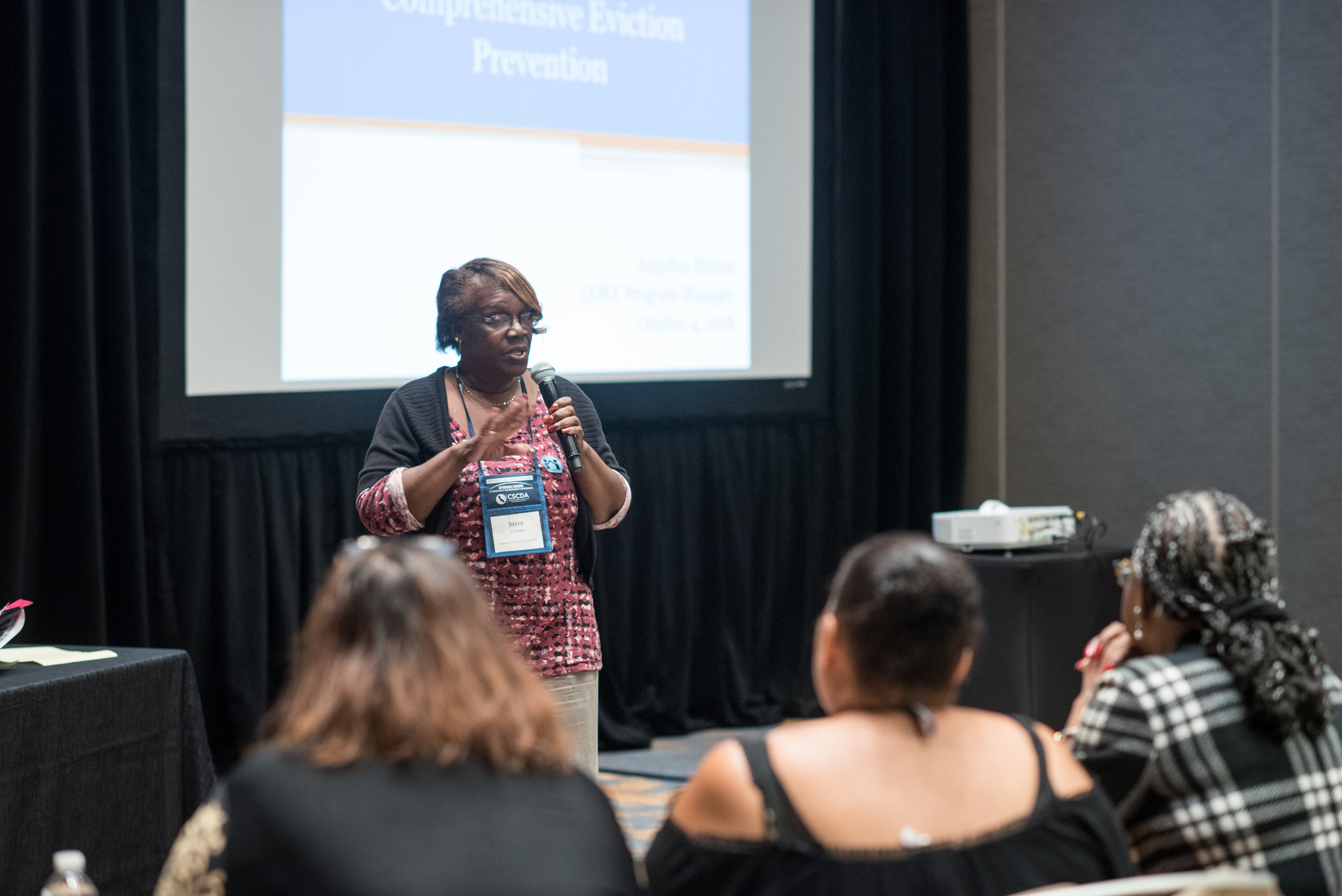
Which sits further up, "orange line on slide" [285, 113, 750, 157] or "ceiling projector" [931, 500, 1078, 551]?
"orange line on slide" [285, 113, 750, 157]

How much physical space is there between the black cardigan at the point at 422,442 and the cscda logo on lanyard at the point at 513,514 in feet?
0.27

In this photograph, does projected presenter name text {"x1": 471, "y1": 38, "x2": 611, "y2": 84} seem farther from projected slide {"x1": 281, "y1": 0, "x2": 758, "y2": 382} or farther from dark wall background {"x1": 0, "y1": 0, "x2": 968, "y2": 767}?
dark wall background {"x1": 0, "y1": 0, "x2": 968, "y2": 767}

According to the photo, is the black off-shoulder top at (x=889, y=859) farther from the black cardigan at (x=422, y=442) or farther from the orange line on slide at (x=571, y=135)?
the orange line on slide at (x=571, y=135)

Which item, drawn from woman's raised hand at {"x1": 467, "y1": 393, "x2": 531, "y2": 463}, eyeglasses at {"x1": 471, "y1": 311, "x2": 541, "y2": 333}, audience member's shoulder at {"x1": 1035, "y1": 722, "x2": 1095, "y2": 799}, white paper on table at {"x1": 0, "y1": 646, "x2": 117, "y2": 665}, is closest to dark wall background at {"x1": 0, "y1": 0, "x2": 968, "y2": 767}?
white paper on table at {"x1": 0, "y1": 646, "x2": 117, "y2": 665}

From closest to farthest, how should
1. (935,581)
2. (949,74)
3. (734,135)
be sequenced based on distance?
(935,581) → (734,135) → (949,74)

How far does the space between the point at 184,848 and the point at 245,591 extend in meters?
2.77

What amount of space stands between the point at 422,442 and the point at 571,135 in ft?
6.61

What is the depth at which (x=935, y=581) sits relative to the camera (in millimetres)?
1281

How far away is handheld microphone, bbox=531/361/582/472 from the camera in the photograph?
2.43 metres

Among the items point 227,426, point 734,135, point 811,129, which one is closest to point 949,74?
point 811,129

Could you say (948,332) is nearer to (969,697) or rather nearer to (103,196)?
(969,697)

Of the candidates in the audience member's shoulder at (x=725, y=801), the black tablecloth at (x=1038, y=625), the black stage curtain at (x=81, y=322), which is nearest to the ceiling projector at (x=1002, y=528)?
the black tablecloth at (x=1038, y=625)

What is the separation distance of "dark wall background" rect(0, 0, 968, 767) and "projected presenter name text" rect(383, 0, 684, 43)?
678 mm

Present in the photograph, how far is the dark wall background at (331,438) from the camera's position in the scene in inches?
138
